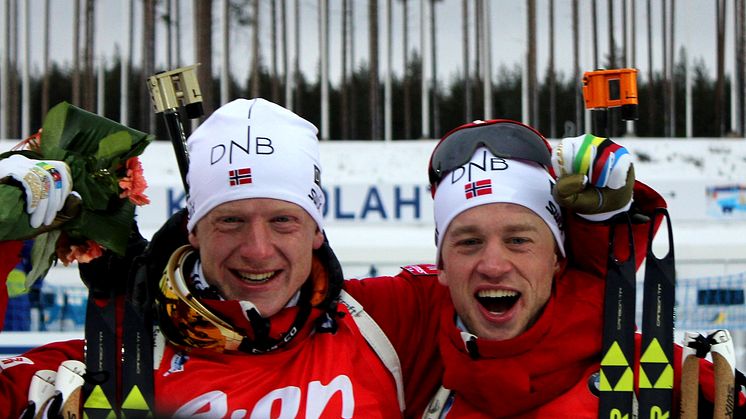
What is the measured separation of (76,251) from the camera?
2393mm

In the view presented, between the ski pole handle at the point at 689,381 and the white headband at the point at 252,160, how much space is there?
99cm

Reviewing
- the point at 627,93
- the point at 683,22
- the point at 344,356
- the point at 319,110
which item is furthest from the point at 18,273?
the point at 683,22

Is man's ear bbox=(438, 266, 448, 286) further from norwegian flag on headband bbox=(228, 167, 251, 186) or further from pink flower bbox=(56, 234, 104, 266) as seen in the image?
pink flower bbox=(56, 234, 104, 266)

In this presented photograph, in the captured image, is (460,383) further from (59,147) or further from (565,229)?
(59,147)

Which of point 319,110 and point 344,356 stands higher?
point 319,110

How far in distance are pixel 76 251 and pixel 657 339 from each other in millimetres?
1461

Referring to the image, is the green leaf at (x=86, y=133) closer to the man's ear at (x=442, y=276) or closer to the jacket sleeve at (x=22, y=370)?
the jacket sleeve at (x=22, y=370)

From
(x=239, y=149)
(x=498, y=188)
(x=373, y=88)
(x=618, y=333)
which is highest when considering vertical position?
(x=373, y=88)

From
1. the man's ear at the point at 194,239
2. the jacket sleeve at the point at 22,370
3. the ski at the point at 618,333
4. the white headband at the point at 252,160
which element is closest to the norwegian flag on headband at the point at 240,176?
the white headband at the point at 252,160

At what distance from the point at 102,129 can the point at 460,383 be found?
1117 millimetres

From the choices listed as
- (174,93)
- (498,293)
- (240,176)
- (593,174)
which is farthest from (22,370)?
(593,174)

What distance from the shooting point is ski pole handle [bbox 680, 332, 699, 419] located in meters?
2.26

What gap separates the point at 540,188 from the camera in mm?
2432

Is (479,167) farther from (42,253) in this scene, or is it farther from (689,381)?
(42,253)
